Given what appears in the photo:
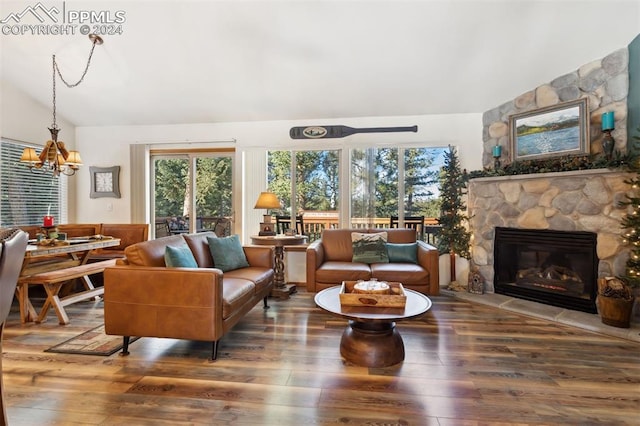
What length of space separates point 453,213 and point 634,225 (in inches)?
70.6

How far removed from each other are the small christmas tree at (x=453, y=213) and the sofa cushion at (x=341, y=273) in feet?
4.58

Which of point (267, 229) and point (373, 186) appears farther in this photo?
point (373, 186)

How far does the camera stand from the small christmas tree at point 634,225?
270 cm

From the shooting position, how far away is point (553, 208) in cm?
345

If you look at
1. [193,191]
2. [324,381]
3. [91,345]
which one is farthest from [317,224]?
[91,345]

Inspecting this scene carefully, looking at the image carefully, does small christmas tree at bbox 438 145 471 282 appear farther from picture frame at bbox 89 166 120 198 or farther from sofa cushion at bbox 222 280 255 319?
picture frame at bbox 89 166 120 198

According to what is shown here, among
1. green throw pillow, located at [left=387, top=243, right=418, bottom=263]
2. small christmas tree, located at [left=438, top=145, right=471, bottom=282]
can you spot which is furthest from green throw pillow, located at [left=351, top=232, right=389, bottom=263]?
small christmas tree, located at [left=438, top=145, right=471, bottom=282]

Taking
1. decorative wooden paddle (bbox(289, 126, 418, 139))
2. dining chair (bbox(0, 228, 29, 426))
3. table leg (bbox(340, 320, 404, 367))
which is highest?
decorative wooden paddle (bbox(289, 126, 418, 139))

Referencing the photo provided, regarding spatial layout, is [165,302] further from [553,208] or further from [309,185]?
[553,208]

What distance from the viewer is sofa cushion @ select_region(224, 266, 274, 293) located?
292 centimetres

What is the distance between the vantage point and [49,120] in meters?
4.69

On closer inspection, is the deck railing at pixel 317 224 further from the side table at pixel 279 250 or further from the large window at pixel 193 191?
the side table at pixel 279 250

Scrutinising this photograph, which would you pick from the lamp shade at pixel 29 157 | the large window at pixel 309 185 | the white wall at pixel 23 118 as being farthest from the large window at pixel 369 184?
the white wall at pixel 23 118

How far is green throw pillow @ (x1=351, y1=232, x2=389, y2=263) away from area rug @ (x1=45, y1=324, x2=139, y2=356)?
2.52 metres
